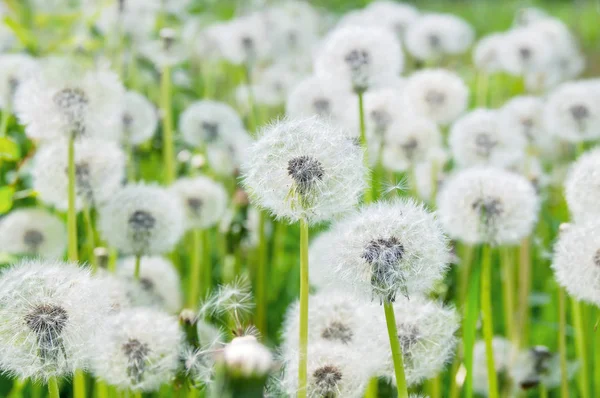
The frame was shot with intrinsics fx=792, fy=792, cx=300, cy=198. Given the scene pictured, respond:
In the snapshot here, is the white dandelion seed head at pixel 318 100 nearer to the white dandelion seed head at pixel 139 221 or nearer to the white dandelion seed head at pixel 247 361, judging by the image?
the white dandelion seed head at pixel 139 221

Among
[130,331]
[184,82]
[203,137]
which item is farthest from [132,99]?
[130,331]

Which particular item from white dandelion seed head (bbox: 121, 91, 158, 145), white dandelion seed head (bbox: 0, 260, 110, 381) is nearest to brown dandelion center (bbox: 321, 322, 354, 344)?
white dandelion seed head (bbox: 0, 260, 110, 381)

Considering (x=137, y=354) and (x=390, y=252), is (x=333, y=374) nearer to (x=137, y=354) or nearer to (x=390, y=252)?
(x=390, y=252)

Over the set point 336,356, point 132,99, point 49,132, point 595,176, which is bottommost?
point 336,356

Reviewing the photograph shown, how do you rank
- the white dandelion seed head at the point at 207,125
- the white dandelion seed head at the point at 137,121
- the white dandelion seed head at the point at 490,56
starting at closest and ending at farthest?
the white dandelion seed head at the point at 137,121
the white dandelion seed head at the point at 207,125
the white dandelion seed head at the point at 490,56

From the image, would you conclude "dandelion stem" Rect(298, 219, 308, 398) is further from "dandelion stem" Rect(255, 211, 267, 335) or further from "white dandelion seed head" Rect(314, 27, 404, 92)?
"dandelion stem" Rect(255, 211, 267, 335)

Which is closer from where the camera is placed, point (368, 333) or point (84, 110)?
point (368, 333)

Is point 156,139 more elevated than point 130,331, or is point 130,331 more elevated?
point 156,139

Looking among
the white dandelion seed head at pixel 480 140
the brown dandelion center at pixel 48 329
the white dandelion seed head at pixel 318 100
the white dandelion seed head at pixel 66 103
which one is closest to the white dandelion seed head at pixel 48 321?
the brown dandelion center at pixel 48 329

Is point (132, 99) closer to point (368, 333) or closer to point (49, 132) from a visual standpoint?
point (49, 132)
